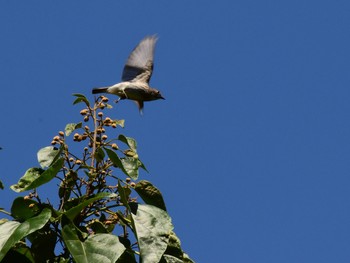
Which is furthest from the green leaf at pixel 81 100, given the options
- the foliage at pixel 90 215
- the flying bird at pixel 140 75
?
the flying bird at pixel 140 75

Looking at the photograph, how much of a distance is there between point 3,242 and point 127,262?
0.55m

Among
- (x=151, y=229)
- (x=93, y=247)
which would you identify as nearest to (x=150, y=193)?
(x=151, y=229)

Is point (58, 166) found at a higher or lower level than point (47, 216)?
higher

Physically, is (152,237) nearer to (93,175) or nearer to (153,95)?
(93,175)

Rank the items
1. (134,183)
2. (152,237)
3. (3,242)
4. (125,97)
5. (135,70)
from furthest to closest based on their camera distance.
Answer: (135,70) < (125,97) < (134,183) < (152,237) < (3,242)

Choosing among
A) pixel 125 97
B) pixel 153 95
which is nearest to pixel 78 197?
pixel 125 97

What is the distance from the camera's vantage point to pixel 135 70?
368 inches

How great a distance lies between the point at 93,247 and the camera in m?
3.19

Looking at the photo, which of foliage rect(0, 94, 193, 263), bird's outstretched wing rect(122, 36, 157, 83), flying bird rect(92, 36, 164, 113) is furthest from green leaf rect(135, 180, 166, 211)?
bird's outstretched wing rect(122, 36, 157, 83)

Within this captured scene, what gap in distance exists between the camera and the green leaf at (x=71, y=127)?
4.06m

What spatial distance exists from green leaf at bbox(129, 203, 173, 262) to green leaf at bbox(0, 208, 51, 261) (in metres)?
0.41

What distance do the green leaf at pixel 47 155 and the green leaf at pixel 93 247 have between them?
0.68 m

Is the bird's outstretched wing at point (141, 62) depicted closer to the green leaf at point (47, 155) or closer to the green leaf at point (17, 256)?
the green leaf at point (47, 155)

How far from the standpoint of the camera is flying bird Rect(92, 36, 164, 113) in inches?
354
